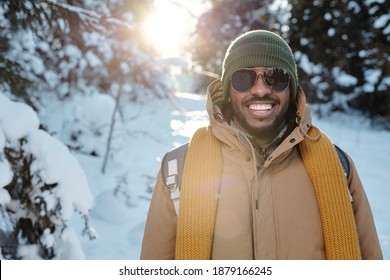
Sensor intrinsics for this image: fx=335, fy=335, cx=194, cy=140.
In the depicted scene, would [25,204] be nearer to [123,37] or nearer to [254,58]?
[254,58]

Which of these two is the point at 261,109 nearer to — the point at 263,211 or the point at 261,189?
the point at 261,189

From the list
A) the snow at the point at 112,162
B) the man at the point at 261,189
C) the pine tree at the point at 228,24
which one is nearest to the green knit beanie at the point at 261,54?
the man at the point at 261,189

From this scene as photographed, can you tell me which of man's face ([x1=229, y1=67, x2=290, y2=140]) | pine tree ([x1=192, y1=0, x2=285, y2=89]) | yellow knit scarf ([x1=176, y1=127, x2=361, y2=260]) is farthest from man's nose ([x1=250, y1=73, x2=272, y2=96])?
pine tree ([x1=192, y1=0, x2=285, y2=89])

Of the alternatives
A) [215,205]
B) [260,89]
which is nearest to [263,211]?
[215,205]

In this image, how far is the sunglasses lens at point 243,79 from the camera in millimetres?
2221

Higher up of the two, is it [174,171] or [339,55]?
[339,55]

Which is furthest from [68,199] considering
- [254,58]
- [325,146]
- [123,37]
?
[123,37]

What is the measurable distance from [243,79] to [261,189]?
2.44 ft

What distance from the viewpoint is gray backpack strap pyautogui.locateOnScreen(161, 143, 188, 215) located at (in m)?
2.06

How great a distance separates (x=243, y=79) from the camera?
7.34 feet

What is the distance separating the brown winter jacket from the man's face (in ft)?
0.55

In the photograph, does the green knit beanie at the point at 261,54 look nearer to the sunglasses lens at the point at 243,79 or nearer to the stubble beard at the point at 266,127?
the sunglasses lens at the point at 243,79

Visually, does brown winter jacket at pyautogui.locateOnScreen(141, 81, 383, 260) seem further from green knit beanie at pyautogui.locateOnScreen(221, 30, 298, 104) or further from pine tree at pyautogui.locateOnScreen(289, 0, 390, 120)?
pine tree at pyautogui.locateOnScreen(289, 0, 390, 120)
